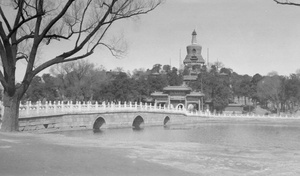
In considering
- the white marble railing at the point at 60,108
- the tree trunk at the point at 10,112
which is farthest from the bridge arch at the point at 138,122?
the tree trunk at the point at 10,112

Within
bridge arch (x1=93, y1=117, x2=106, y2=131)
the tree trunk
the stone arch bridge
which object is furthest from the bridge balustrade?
the tree trunk

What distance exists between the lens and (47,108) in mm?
26594

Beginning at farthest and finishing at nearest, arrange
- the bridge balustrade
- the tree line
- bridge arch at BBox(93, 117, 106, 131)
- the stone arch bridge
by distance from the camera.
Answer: the tree line, bridge arch at BBox(93, 117, 106, 131), the stone arch bridge, the bridge balustrade

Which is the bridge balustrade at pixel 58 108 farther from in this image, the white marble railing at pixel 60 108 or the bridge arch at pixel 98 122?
the bridge arch at pixel 98 122

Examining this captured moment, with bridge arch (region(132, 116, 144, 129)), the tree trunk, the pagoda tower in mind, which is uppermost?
the pagoda tower

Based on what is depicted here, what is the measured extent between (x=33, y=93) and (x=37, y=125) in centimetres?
3338

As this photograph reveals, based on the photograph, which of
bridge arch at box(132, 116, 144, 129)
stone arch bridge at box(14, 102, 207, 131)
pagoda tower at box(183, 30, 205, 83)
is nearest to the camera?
stone arch bridge at box(14, 102, 207, 131)

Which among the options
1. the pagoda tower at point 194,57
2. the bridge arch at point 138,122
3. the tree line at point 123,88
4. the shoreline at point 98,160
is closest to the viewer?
the shoreline at point 98,160

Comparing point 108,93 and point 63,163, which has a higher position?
point 108,93

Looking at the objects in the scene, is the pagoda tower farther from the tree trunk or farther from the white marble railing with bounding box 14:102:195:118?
the tree trunk

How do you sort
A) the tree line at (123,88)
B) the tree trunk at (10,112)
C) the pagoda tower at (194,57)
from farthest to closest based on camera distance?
the pagoda tower at (194,57)
the tree line at (123,88)
the tree trunk at (10,112)

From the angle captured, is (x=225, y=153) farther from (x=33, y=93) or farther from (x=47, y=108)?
(x=33, y=93)

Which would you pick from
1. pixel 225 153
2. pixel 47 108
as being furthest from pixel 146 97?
pixel 225 153

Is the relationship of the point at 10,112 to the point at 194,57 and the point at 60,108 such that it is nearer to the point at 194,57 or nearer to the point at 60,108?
the point at 60,108
